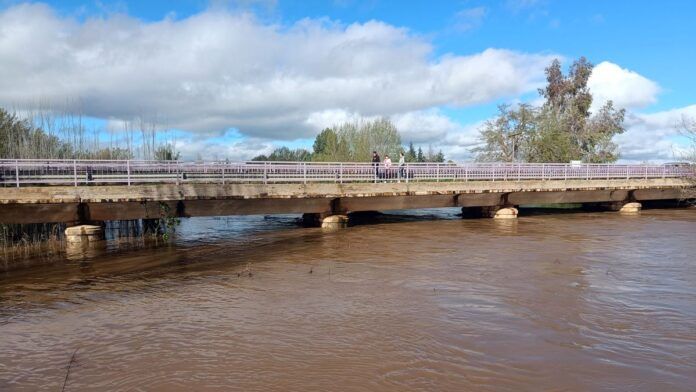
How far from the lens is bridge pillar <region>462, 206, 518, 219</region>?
26.0m

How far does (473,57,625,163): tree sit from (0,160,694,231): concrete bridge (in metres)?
13.7

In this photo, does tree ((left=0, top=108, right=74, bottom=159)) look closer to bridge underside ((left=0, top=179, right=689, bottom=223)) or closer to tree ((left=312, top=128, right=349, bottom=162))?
bridge underside ((left=0, top=179, right=689, bottom=223))

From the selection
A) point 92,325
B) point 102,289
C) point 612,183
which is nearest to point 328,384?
point 92,325

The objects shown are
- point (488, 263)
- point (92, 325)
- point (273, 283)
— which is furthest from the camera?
point (488, 263)

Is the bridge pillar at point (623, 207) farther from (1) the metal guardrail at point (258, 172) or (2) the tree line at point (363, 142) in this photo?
(2) the tree line at point (363, 142)

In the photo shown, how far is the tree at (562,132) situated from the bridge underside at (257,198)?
15.9 meters

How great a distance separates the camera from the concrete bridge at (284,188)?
1553 centimetres

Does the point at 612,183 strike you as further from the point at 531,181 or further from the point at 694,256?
the point at 694,256

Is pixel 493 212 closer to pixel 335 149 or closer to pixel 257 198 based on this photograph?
pixel 257 198

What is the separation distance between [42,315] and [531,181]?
78.8ft

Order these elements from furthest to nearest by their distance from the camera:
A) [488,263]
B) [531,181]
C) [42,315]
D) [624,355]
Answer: [531,181] → [488,263] → [42,315] → [624,355]

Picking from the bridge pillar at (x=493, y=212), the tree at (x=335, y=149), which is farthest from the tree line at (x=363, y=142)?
the bridge pillar at (x=493, y=212)

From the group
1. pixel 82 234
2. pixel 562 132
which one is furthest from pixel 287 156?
pixel 82 234

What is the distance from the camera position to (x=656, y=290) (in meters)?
9.91
